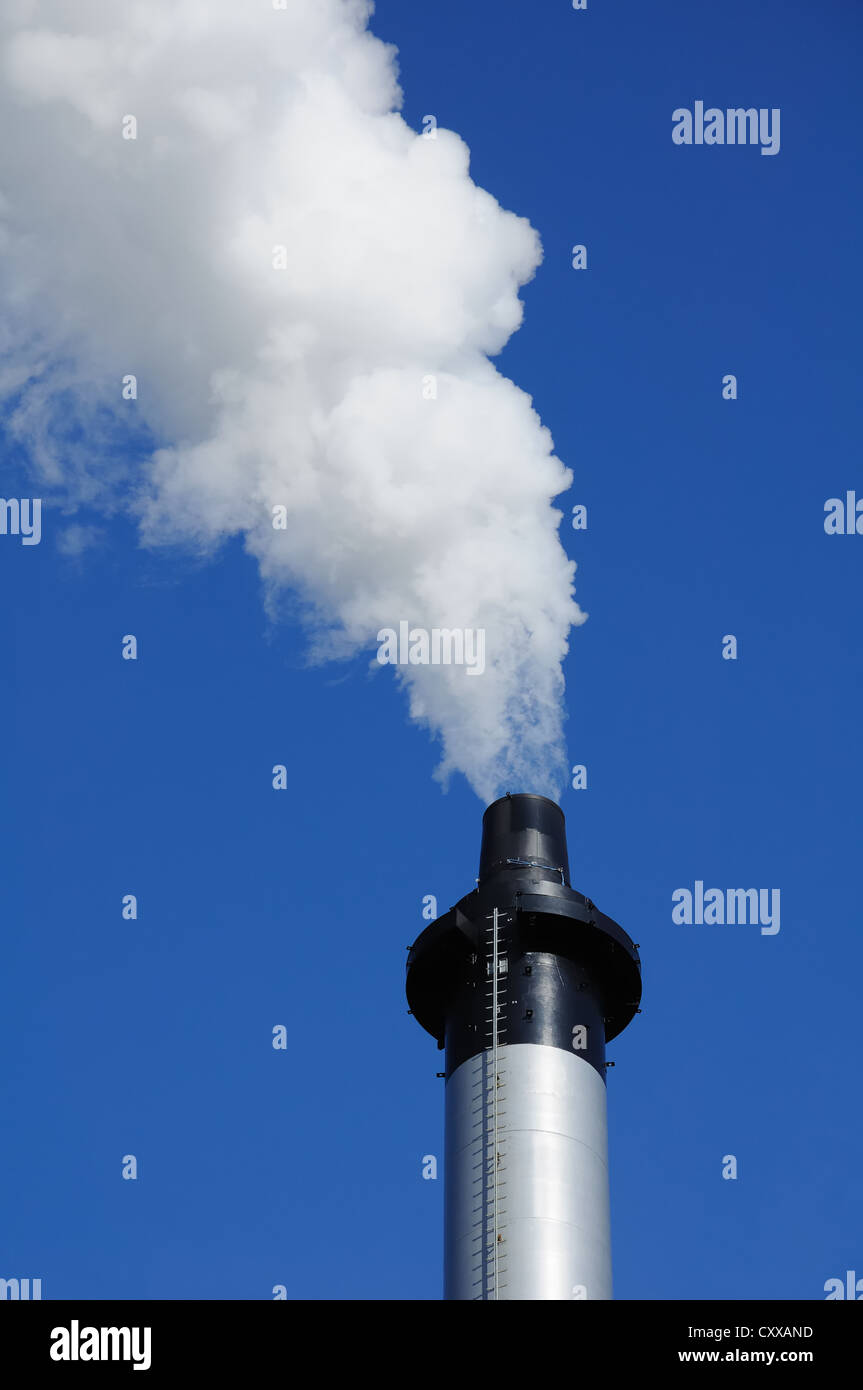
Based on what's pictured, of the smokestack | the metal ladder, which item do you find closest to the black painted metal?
the smokestack

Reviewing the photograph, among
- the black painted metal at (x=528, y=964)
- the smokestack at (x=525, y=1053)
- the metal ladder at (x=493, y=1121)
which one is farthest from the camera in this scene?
the black painted metal at (x=528, y=964)

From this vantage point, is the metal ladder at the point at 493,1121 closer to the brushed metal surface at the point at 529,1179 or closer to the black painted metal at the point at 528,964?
the brushed metal surface at the point at 529,1179

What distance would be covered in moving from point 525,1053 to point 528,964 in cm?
375

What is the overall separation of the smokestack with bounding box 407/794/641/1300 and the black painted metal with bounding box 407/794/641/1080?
5 cm

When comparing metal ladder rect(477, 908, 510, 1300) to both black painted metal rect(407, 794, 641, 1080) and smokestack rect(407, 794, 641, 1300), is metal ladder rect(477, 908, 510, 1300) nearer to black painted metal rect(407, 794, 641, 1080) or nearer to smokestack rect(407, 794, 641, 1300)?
smokestack rect(407, 794, 641, 1300)

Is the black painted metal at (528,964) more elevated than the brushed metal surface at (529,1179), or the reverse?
the black painted metal at (528,964)

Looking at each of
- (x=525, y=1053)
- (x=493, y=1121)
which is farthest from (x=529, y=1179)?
(x=525, y=1053)

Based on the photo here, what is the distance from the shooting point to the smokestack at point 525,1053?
5822 centimetres

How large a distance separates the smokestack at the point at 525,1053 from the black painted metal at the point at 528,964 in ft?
0.17

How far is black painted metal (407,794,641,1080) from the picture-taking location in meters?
63.2

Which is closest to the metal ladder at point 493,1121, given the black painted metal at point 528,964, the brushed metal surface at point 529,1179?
the brushed metal surface at point 529,1179

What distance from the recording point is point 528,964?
64.2 metres
